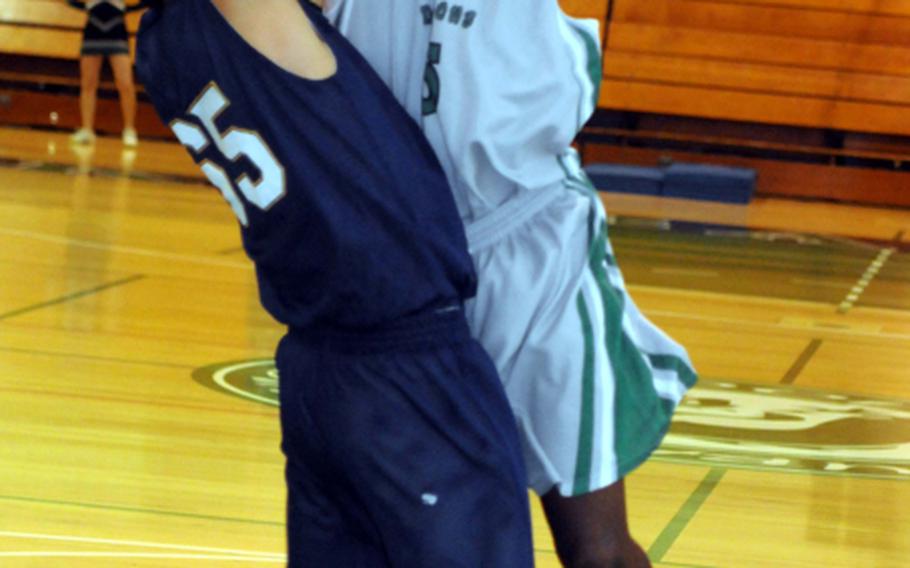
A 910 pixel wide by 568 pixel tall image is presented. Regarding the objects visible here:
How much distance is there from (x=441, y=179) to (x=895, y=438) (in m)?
2.42

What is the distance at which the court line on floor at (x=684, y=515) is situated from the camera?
2.57 metres

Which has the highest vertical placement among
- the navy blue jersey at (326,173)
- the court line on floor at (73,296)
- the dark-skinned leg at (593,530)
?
the navy blue jersey at (326,173)

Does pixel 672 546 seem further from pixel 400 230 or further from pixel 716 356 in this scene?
pixel 716 356

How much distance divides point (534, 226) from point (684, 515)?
4.53 feet

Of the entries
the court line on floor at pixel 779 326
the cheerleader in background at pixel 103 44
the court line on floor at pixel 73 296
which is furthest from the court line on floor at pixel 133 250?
the cheerleader in background at pixel 103 44

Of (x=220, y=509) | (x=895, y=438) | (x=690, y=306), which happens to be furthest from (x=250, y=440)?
(x=690, y=306)

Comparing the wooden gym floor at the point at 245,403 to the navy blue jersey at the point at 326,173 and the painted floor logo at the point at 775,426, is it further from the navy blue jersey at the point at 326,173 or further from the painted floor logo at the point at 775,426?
the navy blue jersey at the point at 326,173

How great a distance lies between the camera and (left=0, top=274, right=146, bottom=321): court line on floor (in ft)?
14.5

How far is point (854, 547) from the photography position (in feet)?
8.81

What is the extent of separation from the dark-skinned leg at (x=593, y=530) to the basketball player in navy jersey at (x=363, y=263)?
12 cm

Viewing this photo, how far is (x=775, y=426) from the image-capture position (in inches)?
145

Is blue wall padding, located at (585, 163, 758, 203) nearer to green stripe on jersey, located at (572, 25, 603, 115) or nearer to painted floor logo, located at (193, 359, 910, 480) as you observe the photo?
painted floor logo, located at (193, 359, 910, 480)

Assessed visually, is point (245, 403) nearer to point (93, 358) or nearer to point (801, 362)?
point (93, 358)

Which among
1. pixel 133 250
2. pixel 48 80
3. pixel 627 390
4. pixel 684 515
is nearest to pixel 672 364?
pixel 627 390
